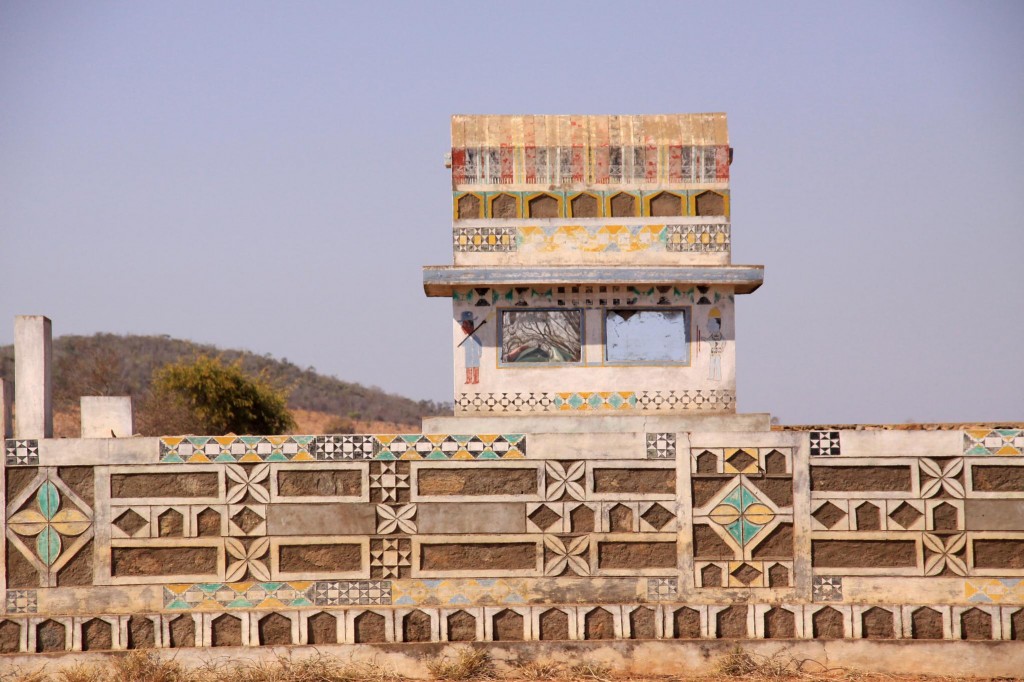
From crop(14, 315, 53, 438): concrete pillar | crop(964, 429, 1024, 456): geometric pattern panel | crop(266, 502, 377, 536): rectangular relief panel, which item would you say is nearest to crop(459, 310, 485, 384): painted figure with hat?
crop(266, 502, 377, 536): rectangular relief panel

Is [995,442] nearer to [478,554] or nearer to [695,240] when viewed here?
[695,240]

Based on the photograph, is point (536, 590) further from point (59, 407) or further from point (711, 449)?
point (59, 407)

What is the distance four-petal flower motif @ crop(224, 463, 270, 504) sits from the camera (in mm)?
11188

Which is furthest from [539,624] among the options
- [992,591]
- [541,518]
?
[992,591]

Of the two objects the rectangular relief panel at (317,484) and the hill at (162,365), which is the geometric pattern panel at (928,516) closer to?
the rectangular relief panel at (317,484)

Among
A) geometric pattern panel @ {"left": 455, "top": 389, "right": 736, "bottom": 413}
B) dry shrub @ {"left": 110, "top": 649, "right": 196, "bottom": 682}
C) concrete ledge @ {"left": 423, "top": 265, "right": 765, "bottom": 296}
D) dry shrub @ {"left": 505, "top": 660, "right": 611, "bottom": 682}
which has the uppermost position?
concrete ledge @ {"left": 423, "top": 265, "right": 765, "bottom": 296}

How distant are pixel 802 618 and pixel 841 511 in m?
1.12

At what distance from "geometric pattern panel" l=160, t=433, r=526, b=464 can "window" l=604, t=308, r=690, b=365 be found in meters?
1.52

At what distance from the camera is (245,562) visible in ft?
36.5

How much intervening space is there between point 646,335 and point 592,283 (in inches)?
32.7

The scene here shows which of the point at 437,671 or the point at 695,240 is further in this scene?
the point at 695,240

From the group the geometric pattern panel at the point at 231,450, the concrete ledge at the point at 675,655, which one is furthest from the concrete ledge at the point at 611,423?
the concrete ledge at the point at 675,655

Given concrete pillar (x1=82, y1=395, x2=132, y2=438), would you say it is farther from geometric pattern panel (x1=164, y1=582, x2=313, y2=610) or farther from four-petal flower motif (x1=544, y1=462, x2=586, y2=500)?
four-petal flower motif (x1=544, y1=462, x2=586, y2=500)

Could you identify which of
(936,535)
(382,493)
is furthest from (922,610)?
(382,493)
